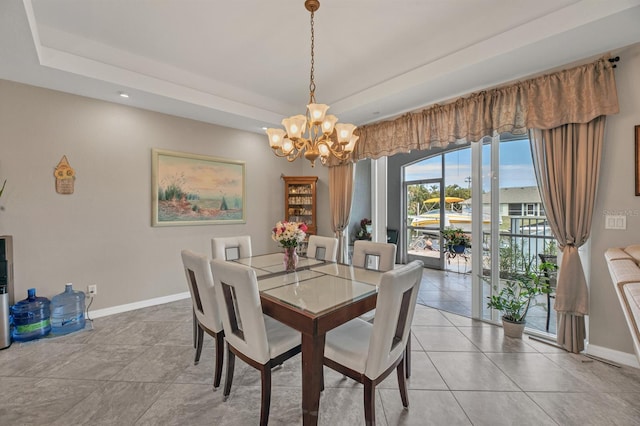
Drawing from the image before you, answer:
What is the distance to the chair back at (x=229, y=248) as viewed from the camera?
2994 mm

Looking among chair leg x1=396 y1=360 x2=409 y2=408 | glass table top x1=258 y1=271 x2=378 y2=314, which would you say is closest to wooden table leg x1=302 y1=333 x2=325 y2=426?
glass table top x1=258 y1=271 x2=378 y2=314

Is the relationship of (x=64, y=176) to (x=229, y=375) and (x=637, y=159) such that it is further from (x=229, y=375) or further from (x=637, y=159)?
(x=637, y=159)

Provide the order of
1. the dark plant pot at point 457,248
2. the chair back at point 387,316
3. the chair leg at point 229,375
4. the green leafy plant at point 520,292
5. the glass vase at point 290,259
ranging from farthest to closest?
the dark plant pot at point 457,248 < the green leafy plant at point 520,292 < the glass vase at point 290,259 < the chair leg at point 229,375 < the chair back at point 387,316

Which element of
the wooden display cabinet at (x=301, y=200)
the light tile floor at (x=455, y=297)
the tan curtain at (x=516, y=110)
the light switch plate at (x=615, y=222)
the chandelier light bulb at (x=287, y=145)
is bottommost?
the light tile floor at (x=455, y=297)

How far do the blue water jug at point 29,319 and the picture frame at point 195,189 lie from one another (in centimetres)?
134

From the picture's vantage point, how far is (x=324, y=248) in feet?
10.3

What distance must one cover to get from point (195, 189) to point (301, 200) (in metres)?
1.81

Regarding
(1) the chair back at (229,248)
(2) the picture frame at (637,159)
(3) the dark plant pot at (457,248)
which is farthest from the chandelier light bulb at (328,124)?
(3) the dark plant pot at (457,248)

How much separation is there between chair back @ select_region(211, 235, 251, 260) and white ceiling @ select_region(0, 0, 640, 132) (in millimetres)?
1730

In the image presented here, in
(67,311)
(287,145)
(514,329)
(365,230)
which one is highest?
(287,145)

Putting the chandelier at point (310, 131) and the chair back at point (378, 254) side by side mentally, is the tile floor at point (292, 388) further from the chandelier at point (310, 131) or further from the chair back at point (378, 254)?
the chandelier at point (310, 131)

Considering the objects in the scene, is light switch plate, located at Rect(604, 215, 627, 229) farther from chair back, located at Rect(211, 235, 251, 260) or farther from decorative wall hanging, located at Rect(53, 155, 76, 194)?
decorative wall hanging, located at Rect(53, 155, 76, 194)

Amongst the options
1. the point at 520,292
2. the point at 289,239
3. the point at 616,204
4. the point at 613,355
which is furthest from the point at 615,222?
the point at 289,239

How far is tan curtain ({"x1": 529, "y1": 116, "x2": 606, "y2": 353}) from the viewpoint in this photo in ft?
7.35
